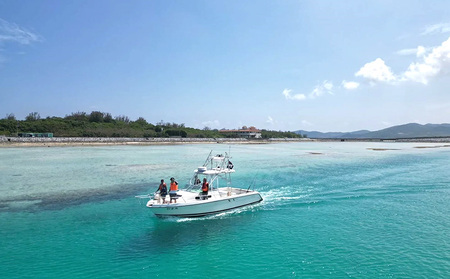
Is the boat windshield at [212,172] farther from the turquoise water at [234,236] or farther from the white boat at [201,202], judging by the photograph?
the turquoise water at [234,236]

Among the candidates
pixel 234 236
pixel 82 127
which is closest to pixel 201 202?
pixel 234 236

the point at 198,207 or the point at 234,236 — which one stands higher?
the point at 198,207

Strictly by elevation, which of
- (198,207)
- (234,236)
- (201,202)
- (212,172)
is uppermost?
(212,172)

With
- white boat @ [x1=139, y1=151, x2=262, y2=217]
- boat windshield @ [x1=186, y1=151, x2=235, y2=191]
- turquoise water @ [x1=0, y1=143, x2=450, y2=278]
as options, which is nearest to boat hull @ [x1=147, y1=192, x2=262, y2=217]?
white boat @ [x1=139, y1=151, x2=262, y2=217]

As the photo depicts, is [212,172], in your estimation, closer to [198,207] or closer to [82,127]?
[198,207]

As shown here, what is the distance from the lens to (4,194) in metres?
23.0

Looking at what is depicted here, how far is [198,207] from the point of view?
1770 cm

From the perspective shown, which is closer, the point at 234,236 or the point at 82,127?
the point at 234,236

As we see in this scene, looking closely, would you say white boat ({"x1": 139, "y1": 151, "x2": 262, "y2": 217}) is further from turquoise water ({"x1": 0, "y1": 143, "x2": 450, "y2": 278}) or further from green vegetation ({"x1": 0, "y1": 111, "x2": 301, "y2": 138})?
green vegetation ({"x1": 0, "y1": 111, "x2": 301, "y2": 138})

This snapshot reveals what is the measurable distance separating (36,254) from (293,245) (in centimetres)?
1127

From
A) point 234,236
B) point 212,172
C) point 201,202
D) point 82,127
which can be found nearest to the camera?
point 234,236

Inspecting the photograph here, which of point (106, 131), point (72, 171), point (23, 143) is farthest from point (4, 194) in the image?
point (106, 131)

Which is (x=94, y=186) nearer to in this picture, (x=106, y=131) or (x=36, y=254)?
(x=36, y=254)

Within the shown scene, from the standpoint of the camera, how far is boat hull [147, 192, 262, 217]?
17.2m
